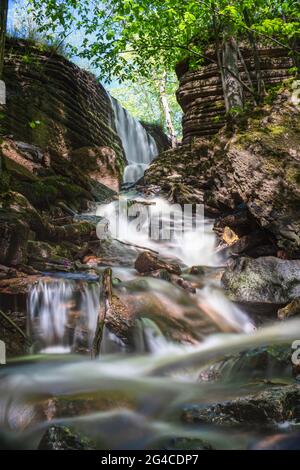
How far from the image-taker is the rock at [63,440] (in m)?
2.82

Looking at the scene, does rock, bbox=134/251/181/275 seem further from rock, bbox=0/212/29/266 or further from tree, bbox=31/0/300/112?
tree, bbox=31/0/300/112

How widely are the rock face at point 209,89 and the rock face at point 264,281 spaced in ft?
30.9

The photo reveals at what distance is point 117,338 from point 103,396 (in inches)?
57.6

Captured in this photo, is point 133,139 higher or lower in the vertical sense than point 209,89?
lower

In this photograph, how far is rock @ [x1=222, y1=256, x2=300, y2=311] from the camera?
6215 millimetres

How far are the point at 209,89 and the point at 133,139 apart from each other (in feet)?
24.5

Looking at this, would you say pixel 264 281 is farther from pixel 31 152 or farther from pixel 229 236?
pixel 31 152

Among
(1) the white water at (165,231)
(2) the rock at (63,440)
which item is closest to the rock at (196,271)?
(1) the white water at (165,231)

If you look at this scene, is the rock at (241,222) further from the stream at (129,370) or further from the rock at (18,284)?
the rock at (18,284)

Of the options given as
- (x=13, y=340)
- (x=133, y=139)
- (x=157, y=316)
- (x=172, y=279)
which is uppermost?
(x=133, y=139)

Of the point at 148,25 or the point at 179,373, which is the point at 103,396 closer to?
the point at 179,373

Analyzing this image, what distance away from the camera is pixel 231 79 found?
11.6m

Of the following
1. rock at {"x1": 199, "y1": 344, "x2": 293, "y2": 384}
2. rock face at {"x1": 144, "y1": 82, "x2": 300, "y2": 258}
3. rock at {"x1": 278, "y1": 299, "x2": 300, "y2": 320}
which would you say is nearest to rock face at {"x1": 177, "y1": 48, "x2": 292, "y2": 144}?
rock face at {"x1": 144, "y1": 82, "x2": 300, "y2": 258}

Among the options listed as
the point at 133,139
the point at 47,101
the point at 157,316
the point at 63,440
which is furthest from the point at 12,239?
the point at 133,139
